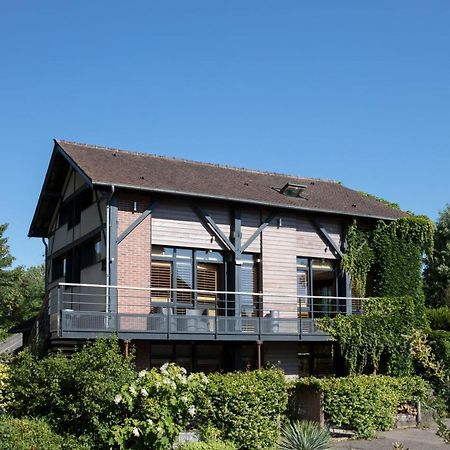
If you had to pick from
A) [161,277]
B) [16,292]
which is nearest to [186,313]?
[161,277]

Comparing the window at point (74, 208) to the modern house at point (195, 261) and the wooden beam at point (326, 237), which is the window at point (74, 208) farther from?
the wooden beam at point (326, 237)

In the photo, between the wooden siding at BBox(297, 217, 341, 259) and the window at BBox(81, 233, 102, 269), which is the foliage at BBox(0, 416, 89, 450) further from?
the wooden siding at BBox(297, 217, 341, 259)

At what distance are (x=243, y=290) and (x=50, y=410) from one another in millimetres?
9495

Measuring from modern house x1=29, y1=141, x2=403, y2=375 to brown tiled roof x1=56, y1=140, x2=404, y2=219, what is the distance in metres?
0.07

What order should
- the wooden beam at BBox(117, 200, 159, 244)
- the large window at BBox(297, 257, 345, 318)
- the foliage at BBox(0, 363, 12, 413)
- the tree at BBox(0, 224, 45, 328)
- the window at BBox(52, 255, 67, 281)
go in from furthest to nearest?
the tree at BBox(0, 224, 45, 328) → the window at BBox(52, 255, 67, 281) → the large window at BBox(297, 257, 345, 318) → the wooden beam at BBox(117, 200, 159, 244) → the foliage at BBox(0, 363, 12, 413)

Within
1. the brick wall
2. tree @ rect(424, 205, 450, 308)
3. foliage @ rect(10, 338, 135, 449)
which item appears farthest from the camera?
tree @ rect(424, 205, 450, 308)

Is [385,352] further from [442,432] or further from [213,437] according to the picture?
[442,432]

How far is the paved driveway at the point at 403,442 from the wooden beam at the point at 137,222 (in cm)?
821

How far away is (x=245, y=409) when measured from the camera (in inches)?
637

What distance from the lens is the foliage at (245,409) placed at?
16016mm

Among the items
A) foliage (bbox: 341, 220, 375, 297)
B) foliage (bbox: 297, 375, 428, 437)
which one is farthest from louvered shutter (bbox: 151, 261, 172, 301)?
foliage (bbox: 341, 220, 375, 297)

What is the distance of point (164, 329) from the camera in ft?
65.8

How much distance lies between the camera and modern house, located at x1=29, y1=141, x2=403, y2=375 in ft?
67.7

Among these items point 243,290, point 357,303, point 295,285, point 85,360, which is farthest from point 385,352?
point 85,360
